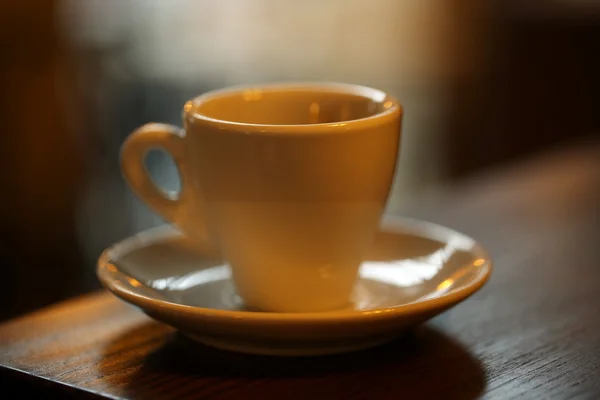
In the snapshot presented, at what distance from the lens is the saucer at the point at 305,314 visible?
0.39m

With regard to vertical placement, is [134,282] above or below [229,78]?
above

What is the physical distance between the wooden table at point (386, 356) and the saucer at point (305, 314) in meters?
0.02

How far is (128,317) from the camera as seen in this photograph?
1.61 ft

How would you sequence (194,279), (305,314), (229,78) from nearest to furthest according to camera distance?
1. (305,314)
2. (194,279)
3. (229,78)

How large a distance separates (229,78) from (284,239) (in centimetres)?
185

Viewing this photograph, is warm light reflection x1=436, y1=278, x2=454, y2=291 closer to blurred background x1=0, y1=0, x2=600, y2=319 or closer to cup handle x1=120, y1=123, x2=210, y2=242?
cup handle x1=120, y1=123, x2=210, y2=242

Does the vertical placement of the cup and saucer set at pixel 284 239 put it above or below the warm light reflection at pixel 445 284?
above

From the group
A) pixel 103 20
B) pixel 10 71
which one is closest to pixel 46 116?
pixel 10 71

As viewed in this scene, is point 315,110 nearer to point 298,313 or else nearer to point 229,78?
point 298,313

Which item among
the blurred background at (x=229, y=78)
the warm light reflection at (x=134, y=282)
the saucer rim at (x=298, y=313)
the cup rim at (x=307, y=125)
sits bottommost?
the blurred background at (x=229, y=78)

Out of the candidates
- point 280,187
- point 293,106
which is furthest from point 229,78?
point 280,187

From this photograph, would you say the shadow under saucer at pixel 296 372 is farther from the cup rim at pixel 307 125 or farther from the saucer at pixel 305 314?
the cup rim at pixel 307 125

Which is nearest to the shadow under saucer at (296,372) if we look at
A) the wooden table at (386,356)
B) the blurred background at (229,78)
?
the wooden table at (386,356)

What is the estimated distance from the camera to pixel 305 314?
1.28 ft
